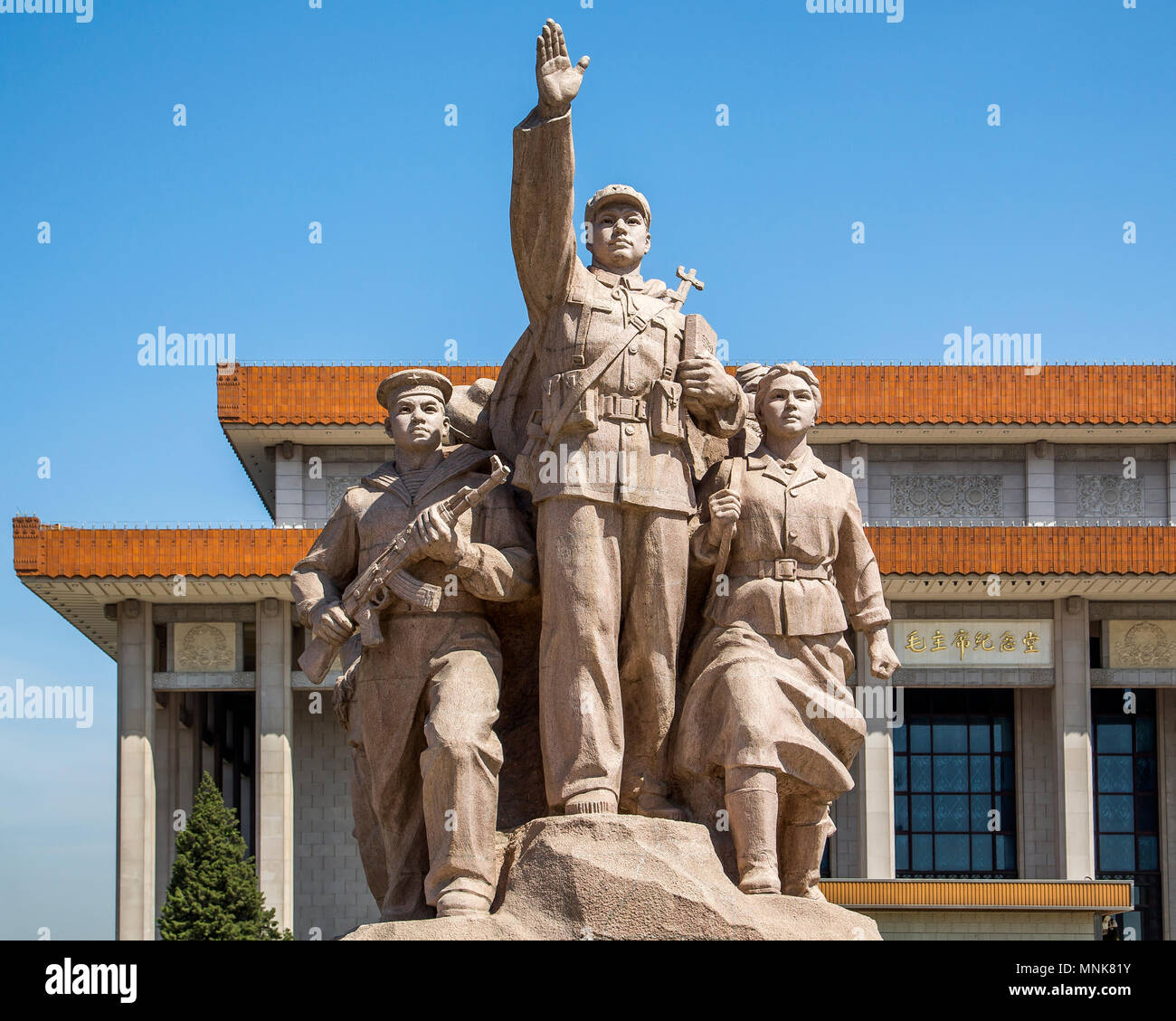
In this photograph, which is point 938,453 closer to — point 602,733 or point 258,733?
point 258,733

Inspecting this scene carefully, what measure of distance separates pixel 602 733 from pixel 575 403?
1.50 m

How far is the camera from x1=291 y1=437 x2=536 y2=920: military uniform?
24.9 feet

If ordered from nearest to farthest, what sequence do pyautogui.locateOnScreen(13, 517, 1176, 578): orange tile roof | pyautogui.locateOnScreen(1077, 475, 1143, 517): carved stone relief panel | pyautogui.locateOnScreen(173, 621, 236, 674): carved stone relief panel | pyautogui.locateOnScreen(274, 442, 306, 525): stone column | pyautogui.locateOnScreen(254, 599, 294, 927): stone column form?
pyautogui.locateOnScreen(13, 517, 1176, 578): orange tile roof
pyautogui.locateOnScreen(254, 599, 294, 927): stone column
pyautogui.locateOnScreen(173, 621, 236, 674): carved stone relief panel
pyautogui.locateOnScreen(274, 442, 306, 525): stone column
pyautogui.locateOnScreen(1077, 475, 1143, 517): carved stone relief panel

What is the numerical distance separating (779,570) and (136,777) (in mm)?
24467

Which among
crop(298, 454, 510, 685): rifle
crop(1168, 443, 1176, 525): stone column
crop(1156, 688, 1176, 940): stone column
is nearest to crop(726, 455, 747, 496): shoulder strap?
crop(298, 454, 510, 685): rifle

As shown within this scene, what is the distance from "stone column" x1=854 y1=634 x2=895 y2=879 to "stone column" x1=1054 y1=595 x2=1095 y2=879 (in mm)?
3021

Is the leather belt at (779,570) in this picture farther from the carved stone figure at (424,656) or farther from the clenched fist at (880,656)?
the carved stone figure at (424,656)

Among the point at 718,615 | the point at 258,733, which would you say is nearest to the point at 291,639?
the point at 258,733

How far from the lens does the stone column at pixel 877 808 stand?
101 feet

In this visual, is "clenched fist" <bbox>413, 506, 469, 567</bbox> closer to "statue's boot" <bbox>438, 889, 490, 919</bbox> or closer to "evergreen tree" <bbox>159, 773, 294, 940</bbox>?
"statue's boot" <bbox>438, 889, 490, 919</bbox>

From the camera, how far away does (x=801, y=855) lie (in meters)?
Result: 8.20

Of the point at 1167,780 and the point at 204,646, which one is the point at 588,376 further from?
the point at 1167,780

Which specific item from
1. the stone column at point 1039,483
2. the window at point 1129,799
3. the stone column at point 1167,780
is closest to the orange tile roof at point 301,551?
the stone column at point 1039,483

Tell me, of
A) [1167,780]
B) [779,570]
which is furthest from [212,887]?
[1167,780]
